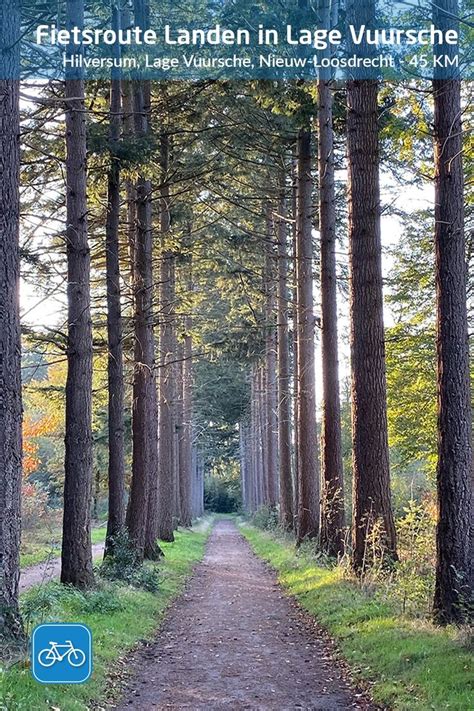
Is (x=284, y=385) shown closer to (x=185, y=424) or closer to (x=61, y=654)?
(x=185, y=424)

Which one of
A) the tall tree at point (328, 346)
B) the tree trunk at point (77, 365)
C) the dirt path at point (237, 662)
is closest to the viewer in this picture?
the dirt path at point (237, 662)

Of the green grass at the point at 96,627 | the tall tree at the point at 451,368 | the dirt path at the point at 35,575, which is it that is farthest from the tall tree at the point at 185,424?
the tall tree at the point at 451,368

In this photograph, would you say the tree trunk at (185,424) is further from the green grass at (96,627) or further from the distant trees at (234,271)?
the green grass at (96,627)

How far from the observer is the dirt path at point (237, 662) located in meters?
6.90

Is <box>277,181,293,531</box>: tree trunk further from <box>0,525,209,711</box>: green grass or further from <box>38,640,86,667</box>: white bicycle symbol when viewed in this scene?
<box>38,640,86,667</box>: white bicycle symbol

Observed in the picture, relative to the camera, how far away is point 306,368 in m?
18.1

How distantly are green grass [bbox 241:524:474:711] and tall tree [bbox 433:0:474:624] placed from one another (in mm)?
625

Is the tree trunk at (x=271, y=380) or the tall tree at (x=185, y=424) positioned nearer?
the tree trunk at (x=271, y=380)

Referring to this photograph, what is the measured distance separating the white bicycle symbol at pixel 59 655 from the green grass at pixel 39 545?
977cm

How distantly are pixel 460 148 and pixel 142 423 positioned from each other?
10.1 m

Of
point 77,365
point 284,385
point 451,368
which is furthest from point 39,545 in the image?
point 451,368

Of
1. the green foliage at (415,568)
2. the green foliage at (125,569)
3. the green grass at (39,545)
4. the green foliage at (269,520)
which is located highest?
the green foliage at (415,568)

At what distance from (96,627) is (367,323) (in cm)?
595

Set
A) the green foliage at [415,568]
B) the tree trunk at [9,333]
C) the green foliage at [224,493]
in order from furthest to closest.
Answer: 1. the green foliage at [224,493]
2. the green foliage at [415,568]
3. the tree trunk at [9,333]
